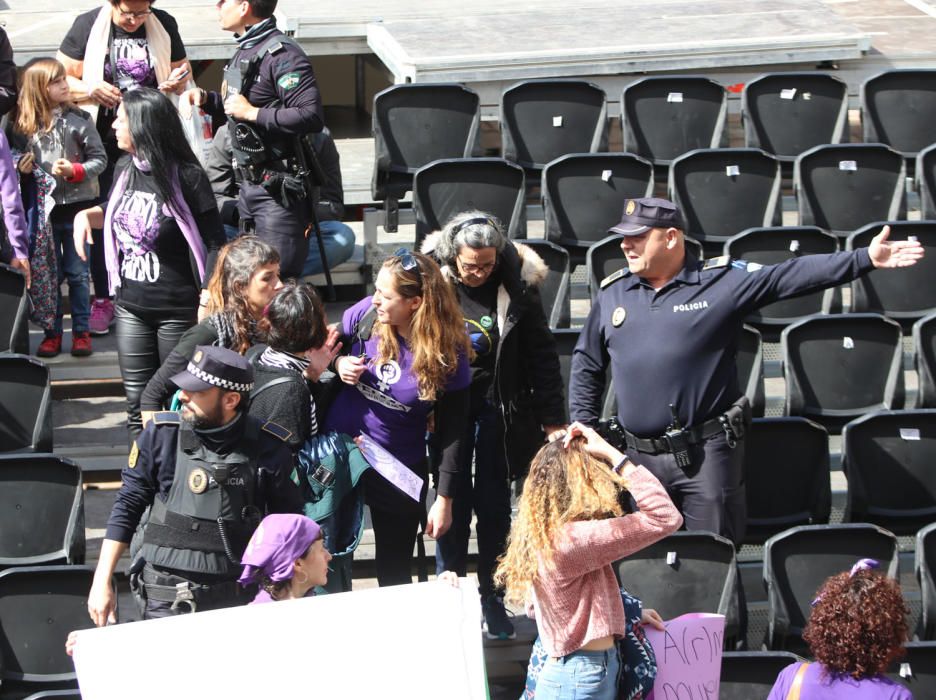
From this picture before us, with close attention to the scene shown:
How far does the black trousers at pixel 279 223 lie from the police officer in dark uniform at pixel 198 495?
204 centimetres

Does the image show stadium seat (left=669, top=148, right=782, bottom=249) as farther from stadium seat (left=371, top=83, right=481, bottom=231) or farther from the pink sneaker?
the pink sneaker

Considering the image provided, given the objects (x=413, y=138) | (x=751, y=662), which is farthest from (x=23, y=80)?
(x=751, y=662)

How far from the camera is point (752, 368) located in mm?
5973

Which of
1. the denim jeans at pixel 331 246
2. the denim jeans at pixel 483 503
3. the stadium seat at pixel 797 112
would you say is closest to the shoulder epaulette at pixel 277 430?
the denim jeans at pixel 483 503

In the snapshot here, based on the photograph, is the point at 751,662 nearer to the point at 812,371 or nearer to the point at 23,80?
the point at 812,371

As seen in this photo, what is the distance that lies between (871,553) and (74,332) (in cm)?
378

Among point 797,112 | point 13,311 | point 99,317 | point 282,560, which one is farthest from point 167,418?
point 797,112

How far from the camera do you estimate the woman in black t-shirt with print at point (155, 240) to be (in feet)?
16.9

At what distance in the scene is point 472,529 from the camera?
5930 mm

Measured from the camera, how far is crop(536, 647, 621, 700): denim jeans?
3672 mm

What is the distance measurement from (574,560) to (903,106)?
530 centimetres

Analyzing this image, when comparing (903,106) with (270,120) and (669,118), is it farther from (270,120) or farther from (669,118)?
(270,120)

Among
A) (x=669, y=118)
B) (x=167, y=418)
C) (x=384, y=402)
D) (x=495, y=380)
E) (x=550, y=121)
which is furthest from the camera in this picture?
(x=669, y=118)

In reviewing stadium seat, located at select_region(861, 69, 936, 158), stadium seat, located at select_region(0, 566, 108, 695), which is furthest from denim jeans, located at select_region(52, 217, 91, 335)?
stadium seat, located at select_region(861, 69, 936, 158)
